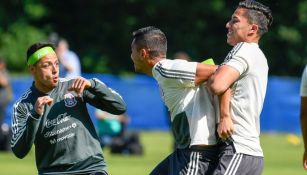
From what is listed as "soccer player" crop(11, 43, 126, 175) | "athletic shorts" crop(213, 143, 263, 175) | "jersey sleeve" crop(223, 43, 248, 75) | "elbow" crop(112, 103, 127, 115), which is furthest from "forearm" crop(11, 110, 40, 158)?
"jersey sleeve" crop(223, 43, 248, 75)

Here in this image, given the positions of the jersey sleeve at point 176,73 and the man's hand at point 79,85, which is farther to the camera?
the man's hand at point 79,85

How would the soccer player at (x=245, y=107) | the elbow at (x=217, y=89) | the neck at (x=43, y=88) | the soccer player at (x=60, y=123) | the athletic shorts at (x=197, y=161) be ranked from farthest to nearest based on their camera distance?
the neck at (x=43, y=88) → the soccer player at (x=60, y=123) → the athletic shorts at (x=197, y=161) → the soccer player at (x=245, y=107) → the elbow at (x=217, y=89)

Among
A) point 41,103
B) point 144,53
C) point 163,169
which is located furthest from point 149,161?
point 144,53

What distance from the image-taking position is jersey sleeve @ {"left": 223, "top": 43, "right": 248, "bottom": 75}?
283 inches

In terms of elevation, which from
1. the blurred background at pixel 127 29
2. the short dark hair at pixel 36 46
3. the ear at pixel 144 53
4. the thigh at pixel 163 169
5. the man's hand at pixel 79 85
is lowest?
the blurred background at pixel 127 29

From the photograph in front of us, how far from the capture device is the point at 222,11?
4141cm

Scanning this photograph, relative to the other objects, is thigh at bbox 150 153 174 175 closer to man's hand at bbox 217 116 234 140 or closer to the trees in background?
man's hand at bbox 217 116 234 140

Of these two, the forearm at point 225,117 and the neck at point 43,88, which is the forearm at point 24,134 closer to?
the neck at point 43,88

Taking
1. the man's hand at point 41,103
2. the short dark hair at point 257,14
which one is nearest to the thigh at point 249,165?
the short dark hair at point 257,14

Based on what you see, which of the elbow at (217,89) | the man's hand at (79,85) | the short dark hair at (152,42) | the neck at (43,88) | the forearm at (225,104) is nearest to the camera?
the elbow at (217,89)

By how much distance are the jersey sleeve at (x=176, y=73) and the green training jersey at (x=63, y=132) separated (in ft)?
2.93

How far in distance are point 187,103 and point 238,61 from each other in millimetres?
512

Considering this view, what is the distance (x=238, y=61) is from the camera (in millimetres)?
7234

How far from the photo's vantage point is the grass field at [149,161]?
53.6ft
